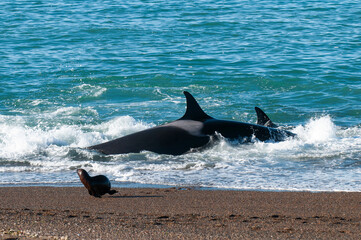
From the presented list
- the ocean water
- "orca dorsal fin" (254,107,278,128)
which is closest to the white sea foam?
the ocean water

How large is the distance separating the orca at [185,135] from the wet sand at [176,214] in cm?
236

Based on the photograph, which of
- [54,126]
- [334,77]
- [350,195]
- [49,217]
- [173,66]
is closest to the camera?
[49,217]

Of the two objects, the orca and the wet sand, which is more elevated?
the wet sand

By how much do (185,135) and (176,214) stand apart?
13.1ft

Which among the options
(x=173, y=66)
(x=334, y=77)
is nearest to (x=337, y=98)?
(x=334, y=77)

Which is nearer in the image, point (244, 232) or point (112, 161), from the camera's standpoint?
point (244, 232)

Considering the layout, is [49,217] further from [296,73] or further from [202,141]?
[296,73]

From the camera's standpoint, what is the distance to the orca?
411 inches

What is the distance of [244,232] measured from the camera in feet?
18.4

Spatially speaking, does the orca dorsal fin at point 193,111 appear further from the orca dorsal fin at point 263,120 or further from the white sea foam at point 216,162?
the orca dorsal fin at point 263,120

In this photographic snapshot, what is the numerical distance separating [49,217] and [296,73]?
47.9 feet

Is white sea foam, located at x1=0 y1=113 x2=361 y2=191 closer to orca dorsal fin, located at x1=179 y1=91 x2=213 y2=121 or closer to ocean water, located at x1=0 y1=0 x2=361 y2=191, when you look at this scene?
ocean water, located at x1=0 y1=0 x2=361 y2=191

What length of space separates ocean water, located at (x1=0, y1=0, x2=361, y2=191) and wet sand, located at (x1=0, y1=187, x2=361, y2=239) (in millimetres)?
755

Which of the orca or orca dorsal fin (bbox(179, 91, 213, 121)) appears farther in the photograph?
the orca
